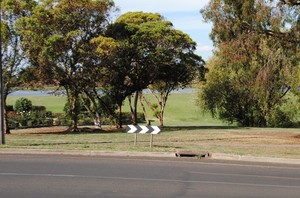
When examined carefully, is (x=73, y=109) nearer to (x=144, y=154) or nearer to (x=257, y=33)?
(x=257, y=33)

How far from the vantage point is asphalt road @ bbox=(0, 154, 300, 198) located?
31.4ft

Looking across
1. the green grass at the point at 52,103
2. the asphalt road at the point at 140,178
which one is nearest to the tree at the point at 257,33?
the asphalt road at the point at 140,178

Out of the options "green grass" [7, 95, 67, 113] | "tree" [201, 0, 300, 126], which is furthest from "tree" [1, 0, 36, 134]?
"green grass" [7, 95, 67, 113]

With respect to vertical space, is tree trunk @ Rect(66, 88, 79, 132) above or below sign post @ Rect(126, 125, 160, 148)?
above

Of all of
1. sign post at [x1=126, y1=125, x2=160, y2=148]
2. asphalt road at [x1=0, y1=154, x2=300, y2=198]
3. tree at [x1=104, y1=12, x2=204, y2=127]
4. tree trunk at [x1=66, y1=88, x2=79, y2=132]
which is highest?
tree at [x1=104, y1=12, x2=204, y2=127]

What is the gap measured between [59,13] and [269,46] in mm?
11839

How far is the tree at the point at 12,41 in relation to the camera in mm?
26781

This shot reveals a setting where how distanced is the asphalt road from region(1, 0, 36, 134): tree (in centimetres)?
1194

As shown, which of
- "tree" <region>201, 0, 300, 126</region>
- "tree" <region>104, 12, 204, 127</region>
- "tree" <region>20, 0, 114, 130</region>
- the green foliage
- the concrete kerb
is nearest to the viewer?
the concrete kerb

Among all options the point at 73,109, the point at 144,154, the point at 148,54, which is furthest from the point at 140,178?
the point at 73,109

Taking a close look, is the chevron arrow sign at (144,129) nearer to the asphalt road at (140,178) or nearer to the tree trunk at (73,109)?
the asphalt road at (140,178)

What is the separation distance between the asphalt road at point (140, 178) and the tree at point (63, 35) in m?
11.7

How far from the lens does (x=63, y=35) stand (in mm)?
28641

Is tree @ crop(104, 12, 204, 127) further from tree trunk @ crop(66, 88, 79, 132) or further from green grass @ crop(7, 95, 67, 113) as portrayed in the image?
green grass @ crop(7, 95, 67, 113)
